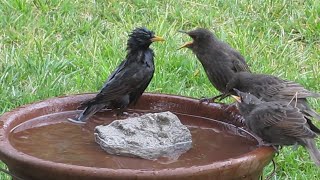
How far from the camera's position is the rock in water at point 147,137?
409cm

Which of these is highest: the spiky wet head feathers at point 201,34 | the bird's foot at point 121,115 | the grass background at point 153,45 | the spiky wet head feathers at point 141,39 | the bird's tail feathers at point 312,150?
the spiky wet head feathers at point 141,39

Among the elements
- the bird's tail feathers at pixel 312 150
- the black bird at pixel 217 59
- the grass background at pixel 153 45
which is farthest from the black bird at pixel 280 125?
the black bird at pixel 217 59

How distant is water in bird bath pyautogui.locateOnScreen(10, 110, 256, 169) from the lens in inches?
156

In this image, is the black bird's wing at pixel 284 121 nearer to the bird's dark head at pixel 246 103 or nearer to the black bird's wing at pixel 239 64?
the bird's dark head at pixel 246 103

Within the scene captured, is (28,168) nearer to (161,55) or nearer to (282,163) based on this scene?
(282,163)

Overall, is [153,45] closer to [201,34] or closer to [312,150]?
[201,34]

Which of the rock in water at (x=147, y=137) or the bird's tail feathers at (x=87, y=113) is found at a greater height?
the rock in water at (x=147, y=137)

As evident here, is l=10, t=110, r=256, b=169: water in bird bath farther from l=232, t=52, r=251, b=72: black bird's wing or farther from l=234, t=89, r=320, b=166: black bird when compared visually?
l=232, t=52, r=251, b=72: black bird's wing

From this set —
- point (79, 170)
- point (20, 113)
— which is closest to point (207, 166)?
point (79, 170)

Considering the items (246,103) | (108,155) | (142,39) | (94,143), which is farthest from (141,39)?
(108,155)

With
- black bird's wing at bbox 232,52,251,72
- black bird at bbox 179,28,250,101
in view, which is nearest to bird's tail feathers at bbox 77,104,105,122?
black bird at bbox 179,28,250,101

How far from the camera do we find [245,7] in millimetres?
8625

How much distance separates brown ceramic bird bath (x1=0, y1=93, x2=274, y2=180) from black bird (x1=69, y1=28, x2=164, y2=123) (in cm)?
7

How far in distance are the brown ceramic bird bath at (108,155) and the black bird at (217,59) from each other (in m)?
1.16
